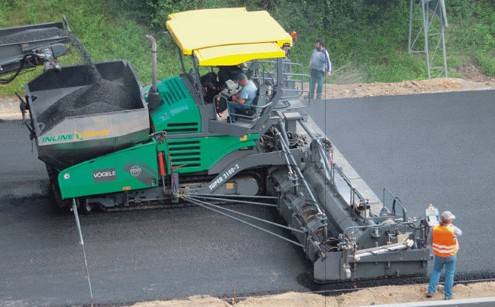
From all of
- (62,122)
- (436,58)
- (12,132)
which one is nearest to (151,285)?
(62,122)

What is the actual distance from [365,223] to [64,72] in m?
4.88

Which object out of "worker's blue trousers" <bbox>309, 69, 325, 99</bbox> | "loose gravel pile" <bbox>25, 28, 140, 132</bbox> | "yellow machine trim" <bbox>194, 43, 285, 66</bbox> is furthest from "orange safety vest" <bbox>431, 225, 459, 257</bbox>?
"worker's blue trousers" <bbox>309, 69, 325, 99</bbox>

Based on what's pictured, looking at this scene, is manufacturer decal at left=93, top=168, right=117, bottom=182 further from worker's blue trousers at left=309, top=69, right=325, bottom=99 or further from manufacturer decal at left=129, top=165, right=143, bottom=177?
worker's blue trousers at left=309, top=69, right=325, bottom=99

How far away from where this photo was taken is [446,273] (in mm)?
8664

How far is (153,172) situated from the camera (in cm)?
1049

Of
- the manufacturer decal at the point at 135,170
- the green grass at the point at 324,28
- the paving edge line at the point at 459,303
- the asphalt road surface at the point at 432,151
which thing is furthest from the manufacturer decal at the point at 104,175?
the green grass at the point at 324,28

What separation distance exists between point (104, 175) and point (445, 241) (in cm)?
419

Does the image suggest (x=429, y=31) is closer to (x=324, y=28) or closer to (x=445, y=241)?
(x=324, y=28)

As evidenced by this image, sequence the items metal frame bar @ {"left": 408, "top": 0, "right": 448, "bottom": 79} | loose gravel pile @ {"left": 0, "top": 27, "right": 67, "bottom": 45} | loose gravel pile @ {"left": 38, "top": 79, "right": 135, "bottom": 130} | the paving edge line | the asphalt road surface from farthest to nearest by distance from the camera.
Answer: metal frame bar @ {"left": 408, "top": 0, "right": 448, "bottom": 79} < the asphalt road surface < loose gravel pile @ {"left": 38, "top": 79, "right": 135, "bottom": 130} < loose gravel pile @ {"left": 0, "top": 27, "right": 67, "bottom": 45} < the paving edge line

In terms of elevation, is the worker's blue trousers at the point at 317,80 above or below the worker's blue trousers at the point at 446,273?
above

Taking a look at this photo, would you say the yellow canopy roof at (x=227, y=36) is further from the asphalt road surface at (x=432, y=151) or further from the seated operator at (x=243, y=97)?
the asphalt road surface at (x=432, y=151)

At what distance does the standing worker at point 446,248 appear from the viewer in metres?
8.48

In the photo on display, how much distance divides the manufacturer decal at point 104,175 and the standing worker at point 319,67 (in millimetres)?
4846

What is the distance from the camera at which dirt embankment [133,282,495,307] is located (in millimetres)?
8766
